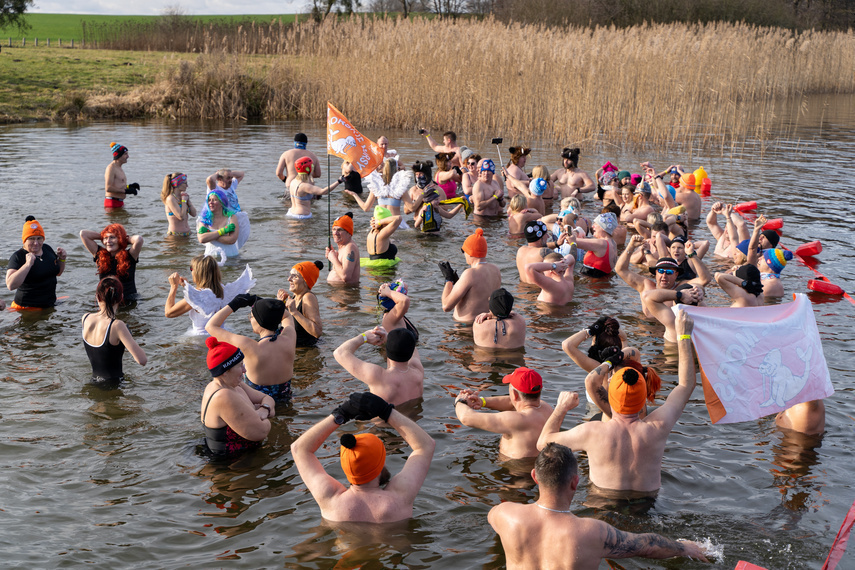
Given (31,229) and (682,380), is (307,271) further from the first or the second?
(682,380)

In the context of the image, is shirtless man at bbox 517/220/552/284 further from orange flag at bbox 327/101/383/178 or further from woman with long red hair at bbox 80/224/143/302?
woman with long red hair at bbox 80/224/143/302

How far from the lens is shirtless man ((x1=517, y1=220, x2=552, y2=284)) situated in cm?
1063

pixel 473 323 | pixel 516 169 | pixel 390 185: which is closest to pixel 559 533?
pixel 473 323

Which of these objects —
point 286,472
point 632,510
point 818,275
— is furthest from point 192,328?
point 818,275

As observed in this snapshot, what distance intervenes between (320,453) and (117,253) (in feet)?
16.8

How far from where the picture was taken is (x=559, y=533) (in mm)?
4277

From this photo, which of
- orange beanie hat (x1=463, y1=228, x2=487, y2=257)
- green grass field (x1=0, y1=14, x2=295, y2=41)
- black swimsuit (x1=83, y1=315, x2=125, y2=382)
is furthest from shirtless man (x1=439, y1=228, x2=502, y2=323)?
green grass field (x1=0, y1=14, x2=295, y2=41)

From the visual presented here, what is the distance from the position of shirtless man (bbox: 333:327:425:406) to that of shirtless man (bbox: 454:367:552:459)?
0.88 meters

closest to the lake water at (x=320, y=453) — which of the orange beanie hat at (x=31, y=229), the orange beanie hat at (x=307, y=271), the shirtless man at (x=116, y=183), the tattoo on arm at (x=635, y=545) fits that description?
the tattoo on arm at (x=635, y=545)

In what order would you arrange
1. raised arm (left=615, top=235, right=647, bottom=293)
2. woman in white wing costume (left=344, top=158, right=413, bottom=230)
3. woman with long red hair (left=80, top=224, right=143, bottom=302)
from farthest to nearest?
woman in white wing costume (left=344, top=158, right=413, bottom=230), woman with long red hair (left=80, top=224, right=143, bottom=302), raised arm (left=615, top=235, right=647, bottom=293)

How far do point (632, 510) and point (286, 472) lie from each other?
290 cm

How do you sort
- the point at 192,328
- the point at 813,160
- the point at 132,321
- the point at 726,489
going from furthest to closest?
the point at 813,160 < the point at 132,321 < the point at 192,328 < the point at 726,489

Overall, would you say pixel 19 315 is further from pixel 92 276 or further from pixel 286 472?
pixel 286 472

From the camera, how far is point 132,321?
32.6 ft
